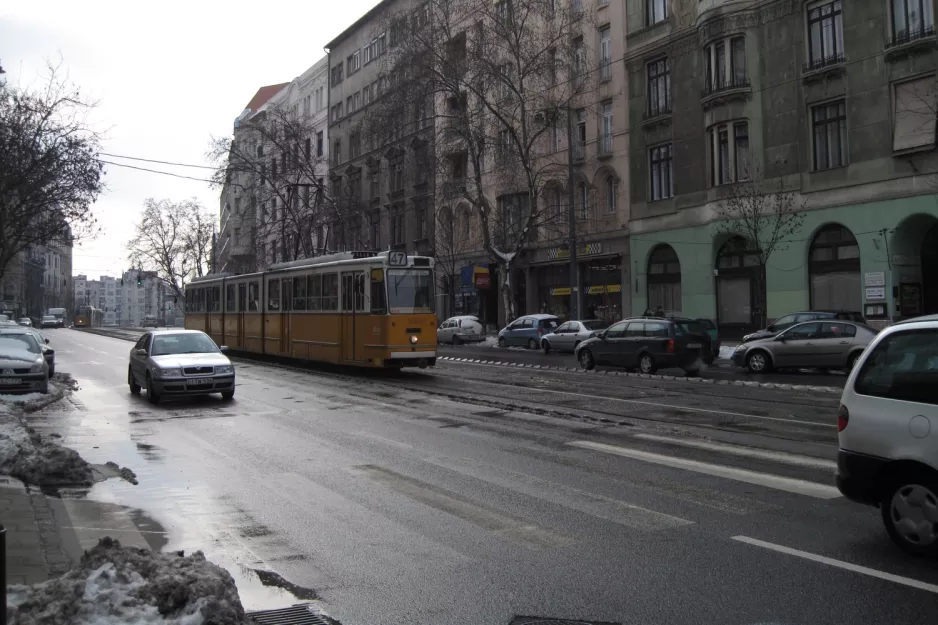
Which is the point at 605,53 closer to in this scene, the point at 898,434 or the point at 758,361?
the point at 758,361

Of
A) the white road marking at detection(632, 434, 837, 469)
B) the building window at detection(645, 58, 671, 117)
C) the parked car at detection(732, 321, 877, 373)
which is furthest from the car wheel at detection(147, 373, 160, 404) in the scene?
the building window at detection(645, 58, 671, 117)

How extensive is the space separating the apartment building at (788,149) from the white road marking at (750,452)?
59.8 feet

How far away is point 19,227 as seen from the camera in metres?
28.6

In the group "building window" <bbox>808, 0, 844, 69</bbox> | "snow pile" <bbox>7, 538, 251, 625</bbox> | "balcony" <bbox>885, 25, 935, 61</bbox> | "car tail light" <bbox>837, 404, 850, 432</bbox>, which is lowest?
"snow pile" <bbox>7, 538, 251, 625</bbox>

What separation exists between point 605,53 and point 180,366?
95.8 ft

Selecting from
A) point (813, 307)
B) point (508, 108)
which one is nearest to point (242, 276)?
point (508, 108)

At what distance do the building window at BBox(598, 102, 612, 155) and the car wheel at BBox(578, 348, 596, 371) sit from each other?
1675cm

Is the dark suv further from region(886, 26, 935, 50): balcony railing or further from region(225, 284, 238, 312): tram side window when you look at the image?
region(225, 284, 238, 312): tram side window

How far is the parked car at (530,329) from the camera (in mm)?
34469

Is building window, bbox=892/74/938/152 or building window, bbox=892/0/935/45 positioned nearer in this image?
building window, bbox=892/74/938/152

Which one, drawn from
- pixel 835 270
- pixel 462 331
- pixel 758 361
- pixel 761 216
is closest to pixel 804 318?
pixel 758 361

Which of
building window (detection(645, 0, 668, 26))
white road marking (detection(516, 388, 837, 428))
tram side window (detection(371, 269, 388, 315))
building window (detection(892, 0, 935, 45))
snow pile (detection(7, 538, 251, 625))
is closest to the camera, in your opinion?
snow pile (detection(7, 538, 251, 625))

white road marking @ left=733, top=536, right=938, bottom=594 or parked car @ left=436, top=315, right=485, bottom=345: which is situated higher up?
parked car @ left=436, top=315, right=485, bottom=345

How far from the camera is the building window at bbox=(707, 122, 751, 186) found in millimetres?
31344
